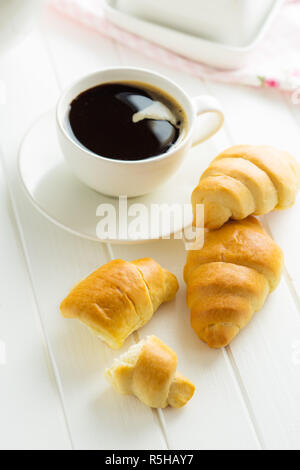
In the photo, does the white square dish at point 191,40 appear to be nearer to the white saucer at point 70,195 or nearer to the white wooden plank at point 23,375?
the white saucer at point 70,195

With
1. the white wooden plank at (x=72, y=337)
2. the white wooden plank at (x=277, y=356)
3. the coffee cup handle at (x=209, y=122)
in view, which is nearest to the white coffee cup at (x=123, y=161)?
the coffee cup handle at (x=209, y=122)

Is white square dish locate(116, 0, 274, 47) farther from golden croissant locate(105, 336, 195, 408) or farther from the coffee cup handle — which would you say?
golden croissant locate(105, 336, 195, 408)

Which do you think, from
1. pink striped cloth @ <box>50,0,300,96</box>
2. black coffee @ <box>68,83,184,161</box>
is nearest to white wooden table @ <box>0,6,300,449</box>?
black coffee @ <box>68,83,184,161</box>

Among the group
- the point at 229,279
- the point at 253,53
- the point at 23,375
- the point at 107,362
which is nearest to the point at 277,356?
the point at 229,279

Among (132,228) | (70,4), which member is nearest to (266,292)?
(132,228)

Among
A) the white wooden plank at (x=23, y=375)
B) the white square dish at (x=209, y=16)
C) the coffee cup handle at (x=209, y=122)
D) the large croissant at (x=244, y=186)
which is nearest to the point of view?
the white wooden plank at (x=23, y=375)

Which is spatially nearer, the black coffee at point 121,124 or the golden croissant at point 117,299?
the golden croissant at point 117,299

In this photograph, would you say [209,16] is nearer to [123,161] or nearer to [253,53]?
[253,53]

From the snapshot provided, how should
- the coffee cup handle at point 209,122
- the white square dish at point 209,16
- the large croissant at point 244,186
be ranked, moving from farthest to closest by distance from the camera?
the white square dish at point 209,16 < the coffee cup handle at point 209,122 < the large croissant at point 244,186
